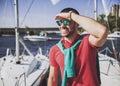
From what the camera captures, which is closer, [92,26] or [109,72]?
[92,26]

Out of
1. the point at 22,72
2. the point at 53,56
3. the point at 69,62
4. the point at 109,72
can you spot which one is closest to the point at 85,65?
the point at 69,62

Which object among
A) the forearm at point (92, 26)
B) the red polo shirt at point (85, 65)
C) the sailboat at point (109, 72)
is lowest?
the sailboat at point (109, 72)

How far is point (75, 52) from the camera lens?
3404 mm

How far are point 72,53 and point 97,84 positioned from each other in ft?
1.23

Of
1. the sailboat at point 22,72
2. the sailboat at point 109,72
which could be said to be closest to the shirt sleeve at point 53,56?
the sailboat at point 22,72

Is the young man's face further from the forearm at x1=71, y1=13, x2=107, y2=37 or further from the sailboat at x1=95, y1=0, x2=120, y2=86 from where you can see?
the sailboat at x1=95, y1=0, x2=120, y2=86

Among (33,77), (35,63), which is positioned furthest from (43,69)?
(33,77)

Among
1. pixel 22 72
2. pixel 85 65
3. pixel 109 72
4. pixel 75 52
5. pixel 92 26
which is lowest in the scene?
pixel 109 72

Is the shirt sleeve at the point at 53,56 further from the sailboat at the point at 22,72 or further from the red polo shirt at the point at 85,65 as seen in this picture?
the sailboat at the point at 22,72

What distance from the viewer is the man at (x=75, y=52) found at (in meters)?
3.33

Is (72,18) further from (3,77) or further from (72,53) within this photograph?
(3,77)

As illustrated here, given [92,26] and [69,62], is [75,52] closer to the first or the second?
[69,62]

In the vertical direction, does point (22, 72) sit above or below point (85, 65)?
below

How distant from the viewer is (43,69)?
1150cm
